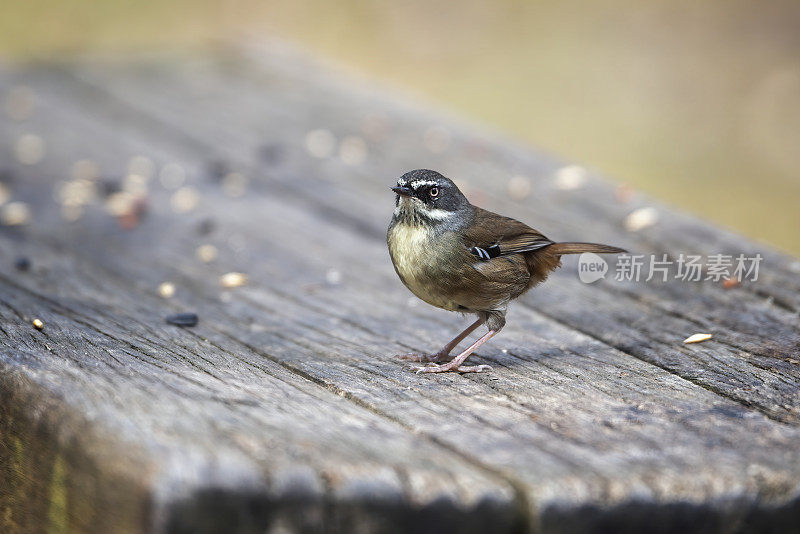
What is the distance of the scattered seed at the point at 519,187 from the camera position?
15.8 ft

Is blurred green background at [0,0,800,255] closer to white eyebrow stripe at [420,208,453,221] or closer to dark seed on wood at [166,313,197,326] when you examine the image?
white eyebrow stripe at [420,208,453,221]

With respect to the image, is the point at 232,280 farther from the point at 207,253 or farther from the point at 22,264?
the point at 22,264

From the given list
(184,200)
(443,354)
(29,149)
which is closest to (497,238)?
(443,354)

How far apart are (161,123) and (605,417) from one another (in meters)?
4.42

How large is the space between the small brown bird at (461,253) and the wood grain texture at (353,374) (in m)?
0.15

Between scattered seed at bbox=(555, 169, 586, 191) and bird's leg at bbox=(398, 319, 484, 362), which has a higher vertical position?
scattered seed at bbox=(555, 169, 586, 191)

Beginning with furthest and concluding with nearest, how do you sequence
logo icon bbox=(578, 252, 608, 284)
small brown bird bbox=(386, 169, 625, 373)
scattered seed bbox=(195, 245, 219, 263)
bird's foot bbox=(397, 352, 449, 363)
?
scattered seed bbox=(195, 245, 219, 263), logo icon bbox=(578, 252, 608, 284), small brown bird bbox=(386, 169, 625, 373), bird's foot bbox=(397, 352, 449, 363)

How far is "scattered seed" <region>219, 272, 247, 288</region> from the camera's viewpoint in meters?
3.91

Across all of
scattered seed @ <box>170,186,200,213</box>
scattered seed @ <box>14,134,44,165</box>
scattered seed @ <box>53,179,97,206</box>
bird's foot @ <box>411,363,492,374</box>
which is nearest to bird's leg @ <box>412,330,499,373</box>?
bird's foot @ <box>411,363,492,374</box>

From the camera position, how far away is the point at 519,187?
4930mm

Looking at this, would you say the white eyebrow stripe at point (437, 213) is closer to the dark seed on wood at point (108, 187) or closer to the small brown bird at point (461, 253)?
the small brown bird at point (461, 253)

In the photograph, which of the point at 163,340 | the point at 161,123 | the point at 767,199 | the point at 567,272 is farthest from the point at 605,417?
the point at 767,199

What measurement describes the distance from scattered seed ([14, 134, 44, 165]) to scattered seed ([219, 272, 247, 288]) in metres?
2.03

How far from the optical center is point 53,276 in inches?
148
